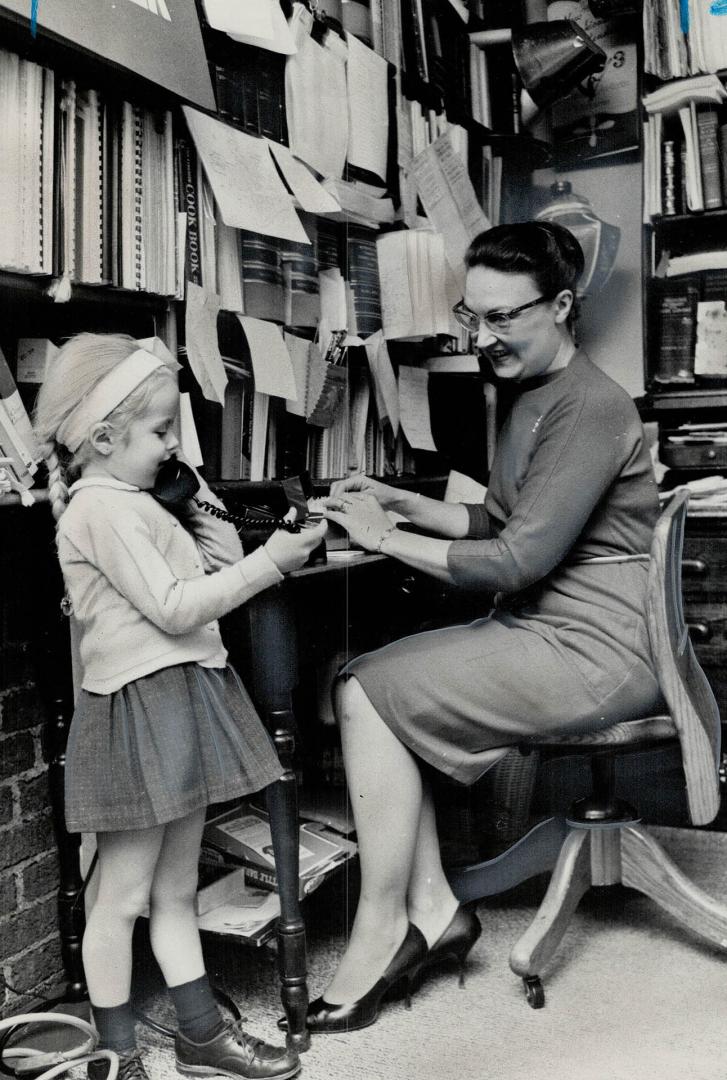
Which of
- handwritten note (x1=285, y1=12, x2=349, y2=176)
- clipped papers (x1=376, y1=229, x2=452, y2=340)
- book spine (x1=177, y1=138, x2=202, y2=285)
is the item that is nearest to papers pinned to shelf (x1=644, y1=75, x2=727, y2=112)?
clipped papers (x1=376, y1=229, x2=452, y2=340)

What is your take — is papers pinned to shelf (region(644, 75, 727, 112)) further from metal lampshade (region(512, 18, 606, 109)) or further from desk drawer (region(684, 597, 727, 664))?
desk drawer (region(684, 597, 727, 664))

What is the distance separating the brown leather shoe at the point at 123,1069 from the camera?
138cm

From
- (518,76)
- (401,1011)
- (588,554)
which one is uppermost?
(518,76)

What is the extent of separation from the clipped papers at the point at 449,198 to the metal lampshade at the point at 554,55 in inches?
9.2

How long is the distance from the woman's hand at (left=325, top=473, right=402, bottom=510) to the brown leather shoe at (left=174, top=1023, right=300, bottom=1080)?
768 mm

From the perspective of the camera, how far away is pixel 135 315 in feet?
5.60

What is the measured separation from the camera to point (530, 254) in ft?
5.85

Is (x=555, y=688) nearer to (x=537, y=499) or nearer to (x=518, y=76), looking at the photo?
(x=537, y=499)

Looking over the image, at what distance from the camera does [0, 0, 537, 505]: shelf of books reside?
143 cm

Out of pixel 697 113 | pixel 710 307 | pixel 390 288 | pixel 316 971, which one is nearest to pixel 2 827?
pixel 316 971

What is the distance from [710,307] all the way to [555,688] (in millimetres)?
1284

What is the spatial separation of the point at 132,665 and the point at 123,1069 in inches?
20.1

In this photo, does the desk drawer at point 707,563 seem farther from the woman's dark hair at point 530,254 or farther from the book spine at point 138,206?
the book spine at point 138,206

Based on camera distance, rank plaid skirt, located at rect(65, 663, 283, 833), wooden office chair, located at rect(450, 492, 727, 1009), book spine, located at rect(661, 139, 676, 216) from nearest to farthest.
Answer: plaid skirt, located at rect(65, 663, 283, 833), wooden office chair, located at rect(450, 492, 727, 1009), book spine, located at rect(661, 139, 676, 216)
